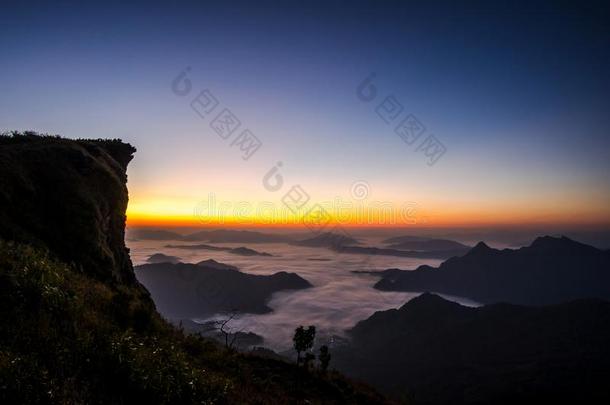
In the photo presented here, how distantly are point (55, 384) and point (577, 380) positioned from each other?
253494 mm

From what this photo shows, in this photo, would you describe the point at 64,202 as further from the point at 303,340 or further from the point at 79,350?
the point at 303,340

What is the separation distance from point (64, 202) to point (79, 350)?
13349mm

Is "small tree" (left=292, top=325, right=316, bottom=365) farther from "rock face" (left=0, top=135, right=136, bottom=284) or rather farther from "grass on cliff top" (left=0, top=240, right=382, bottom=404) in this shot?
"grass on cliff top" (left=0, top=240, right=382, bottom=404)

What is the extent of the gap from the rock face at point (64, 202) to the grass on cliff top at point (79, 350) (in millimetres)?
4033

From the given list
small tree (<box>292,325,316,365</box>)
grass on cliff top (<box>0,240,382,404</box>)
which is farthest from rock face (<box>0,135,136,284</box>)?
small tree (<box>292,325,316,365</box>)

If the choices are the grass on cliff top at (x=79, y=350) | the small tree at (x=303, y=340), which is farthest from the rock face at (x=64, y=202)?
the small tree at (x=303, y=340)

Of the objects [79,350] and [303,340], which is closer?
[79,350]

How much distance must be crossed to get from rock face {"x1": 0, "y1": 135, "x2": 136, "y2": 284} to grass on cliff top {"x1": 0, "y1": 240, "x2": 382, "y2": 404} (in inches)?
159

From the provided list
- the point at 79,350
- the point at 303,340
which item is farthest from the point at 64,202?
the point at 303,340

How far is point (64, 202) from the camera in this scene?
18781 millimetres

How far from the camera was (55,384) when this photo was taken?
6898 mm

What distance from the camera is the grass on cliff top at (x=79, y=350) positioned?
6.93 m

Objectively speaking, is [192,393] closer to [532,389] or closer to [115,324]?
[115,324]

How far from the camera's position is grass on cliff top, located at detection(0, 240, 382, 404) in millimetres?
6930
